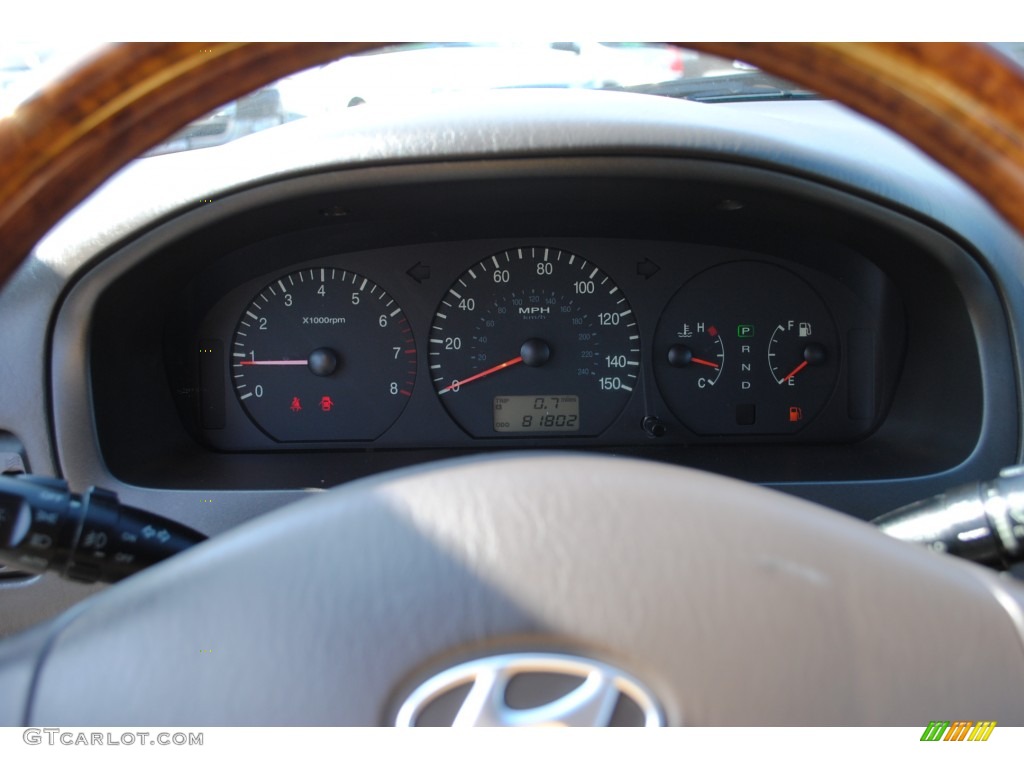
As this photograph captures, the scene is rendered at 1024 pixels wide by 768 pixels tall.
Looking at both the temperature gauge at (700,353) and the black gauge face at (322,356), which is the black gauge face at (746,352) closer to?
the temperature gauge at (700,353)

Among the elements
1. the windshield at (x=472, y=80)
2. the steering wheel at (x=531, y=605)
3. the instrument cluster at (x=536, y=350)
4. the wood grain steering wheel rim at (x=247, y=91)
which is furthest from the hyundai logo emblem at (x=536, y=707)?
the instrument cluster at (x=536, y=350)

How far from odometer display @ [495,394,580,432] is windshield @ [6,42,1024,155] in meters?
0.89

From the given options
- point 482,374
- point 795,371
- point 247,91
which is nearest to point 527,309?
point 482,374

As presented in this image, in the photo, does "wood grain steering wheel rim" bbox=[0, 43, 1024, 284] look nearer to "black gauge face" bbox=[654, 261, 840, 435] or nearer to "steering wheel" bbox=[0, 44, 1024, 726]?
"steering wheel" bbox=[0, 44, 1024, 726]

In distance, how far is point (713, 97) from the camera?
2371 mm

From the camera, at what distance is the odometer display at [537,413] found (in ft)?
8.84

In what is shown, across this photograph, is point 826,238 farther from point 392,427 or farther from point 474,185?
point 392,427

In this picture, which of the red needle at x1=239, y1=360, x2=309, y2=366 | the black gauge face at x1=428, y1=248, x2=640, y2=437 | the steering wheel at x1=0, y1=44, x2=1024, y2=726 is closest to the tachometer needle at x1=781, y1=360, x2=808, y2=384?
the black gauge face at x1=428, y1=248, x2=640, y2=437

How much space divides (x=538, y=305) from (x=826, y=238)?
0.82 m

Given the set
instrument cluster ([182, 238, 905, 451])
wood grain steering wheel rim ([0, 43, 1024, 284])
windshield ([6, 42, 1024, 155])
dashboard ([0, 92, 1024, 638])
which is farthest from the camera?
instrument cluster ([182, 238, 905, 451])

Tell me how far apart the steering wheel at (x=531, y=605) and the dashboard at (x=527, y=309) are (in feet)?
3.71

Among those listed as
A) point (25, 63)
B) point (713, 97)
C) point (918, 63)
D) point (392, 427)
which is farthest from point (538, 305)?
point (918, 63)

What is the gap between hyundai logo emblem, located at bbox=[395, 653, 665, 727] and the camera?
0.82 m

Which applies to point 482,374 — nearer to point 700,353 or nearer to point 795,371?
point 700,353
